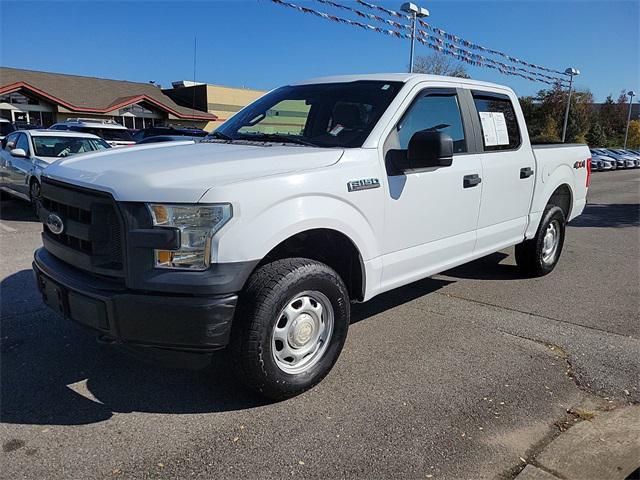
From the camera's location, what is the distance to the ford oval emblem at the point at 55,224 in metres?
3.24

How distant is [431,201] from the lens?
13.2 ft

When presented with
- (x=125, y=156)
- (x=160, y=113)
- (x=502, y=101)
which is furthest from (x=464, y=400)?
(x=160, y=113)

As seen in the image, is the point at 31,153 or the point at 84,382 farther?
the point at 31,153

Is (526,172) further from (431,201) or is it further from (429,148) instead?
(429,148)

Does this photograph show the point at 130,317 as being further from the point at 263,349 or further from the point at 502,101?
the point at 502,101

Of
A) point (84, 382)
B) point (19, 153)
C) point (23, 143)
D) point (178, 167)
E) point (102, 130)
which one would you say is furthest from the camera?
point (102, 130)

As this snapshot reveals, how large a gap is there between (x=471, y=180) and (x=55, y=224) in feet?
10.3

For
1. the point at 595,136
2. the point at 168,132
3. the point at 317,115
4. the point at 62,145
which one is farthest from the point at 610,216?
the point at 595,136

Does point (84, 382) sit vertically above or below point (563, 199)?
below

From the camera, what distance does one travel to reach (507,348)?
4.15 meters

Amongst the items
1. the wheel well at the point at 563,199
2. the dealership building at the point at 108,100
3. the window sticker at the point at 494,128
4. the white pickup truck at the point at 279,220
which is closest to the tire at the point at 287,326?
the white pickup truck at the point at 279,220

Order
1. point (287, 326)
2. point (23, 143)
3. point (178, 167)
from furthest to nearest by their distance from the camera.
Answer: point (23, 143)
point (287, 326)
point (178, 167)

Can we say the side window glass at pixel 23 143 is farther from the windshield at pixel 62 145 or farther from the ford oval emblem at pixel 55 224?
the ford oval emblem at pixel 55 224

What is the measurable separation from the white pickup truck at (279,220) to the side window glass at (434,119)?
1 centimetres
